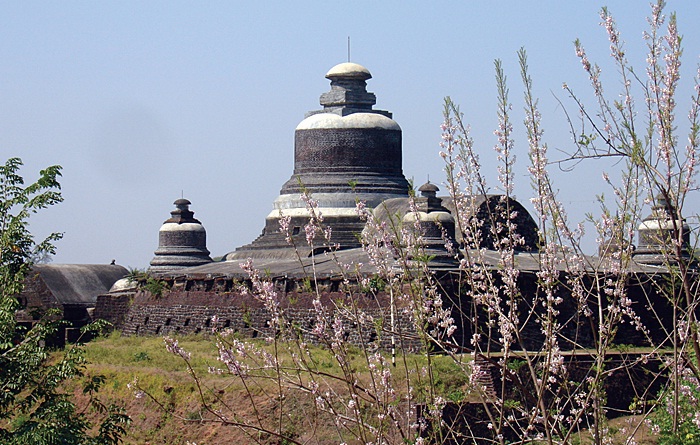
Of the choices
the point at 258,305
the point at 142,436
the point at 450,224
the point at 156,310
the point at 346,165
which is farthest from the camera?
the point at 346,165

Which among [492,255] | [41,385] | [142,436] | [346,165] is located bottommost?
[142,436]

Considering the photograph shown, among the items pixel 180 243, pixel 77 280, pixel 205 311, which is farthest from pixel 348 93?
pixel 77 280

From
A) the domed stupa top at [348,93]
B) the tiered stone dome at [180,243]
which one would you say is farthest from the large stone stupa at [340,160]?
the tiered stone dome at [180,243]

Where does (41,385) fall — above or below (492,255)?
below

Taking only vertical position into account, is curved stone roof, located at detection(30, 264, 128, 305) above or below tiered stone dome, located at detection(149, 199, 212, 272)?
below

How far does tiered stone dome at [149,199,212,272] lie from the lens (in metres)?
32.8

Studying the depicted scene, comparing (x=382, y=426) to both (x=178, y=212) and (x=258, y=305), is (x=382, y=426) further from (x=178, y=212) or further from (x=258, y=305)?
(x=178, y=212)

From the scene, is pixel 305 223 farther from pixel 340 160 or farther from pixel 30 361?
pixel 30 361

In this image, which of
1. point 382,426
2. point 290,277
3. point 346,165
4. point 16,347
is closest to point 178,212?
point 346,165

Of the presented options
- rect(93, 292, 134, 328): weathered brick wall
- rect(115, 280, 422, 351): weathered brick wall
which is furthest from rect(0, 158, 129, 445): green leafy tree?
rect(93, 292, 134, 328): weathered brick wall

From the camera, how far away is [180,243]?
33312mm

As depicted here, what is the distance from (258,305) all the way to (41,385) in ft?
30.7

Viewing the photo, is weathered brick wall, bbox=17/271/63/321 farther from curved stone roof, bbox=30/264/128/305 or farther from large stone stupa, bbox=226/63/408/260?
large stone stupa, bbox=226/63/408/260

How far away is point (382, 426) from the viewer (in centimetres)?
816
